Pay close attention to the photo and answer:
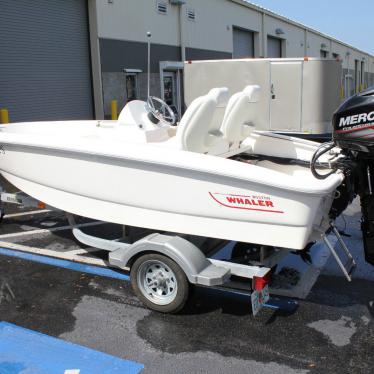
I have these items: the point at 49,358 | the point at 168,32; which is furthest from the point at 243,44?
the point at 49,358

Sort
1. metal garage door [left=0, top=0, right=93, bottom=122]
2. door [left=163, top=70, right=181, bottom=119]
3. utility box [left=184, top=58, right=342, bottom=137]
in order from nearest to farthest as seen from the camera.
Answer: utility box [left=184, top=58, right=342, bottom=137] < metal garage door [left=0, top=0, right=93, bottom=122] < door [left=163, top=70, right=181, bottom=119]

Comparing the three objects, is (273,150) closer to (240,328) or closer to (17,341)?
(240,328)

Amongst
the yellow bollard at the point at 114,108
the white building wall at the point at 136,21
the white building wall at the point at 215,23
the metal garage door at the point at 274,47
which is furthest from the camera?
the metal garage door at the point at 274,47

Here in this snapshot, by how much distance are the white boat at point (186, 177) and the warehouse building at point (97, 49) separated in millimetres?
8409

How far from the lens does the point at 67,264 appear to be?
489 cm

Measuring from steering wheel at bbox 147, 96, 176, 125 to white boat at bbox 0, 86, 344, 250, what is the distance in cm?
2

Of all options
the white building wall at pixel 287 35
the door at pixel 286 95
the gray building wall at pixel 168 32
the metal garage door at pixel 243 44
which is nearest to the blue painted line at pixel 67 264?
the door at pixel 286 95

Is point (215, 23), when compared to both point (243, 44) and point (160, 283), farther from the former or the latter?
point (160, 283)

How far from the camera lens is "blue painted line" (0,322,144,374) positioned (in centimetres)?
311

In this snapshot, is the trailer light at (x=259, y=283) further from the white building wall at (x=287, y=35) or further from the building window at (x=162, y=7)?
the white building wall at (x=287, y=35)

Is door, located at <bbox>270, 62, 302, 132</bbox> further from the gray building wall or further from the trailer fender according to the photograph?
the trailer fender

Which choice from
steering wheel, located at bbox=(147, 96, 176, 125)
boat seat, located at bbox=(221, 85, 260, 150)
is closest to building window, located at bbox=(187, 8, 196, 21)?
steering wheel, located at bbox=(147, 96, 176, 125)

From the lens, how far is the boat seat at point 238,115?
467cm

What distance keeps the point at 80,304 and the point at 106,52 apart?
1231cm
